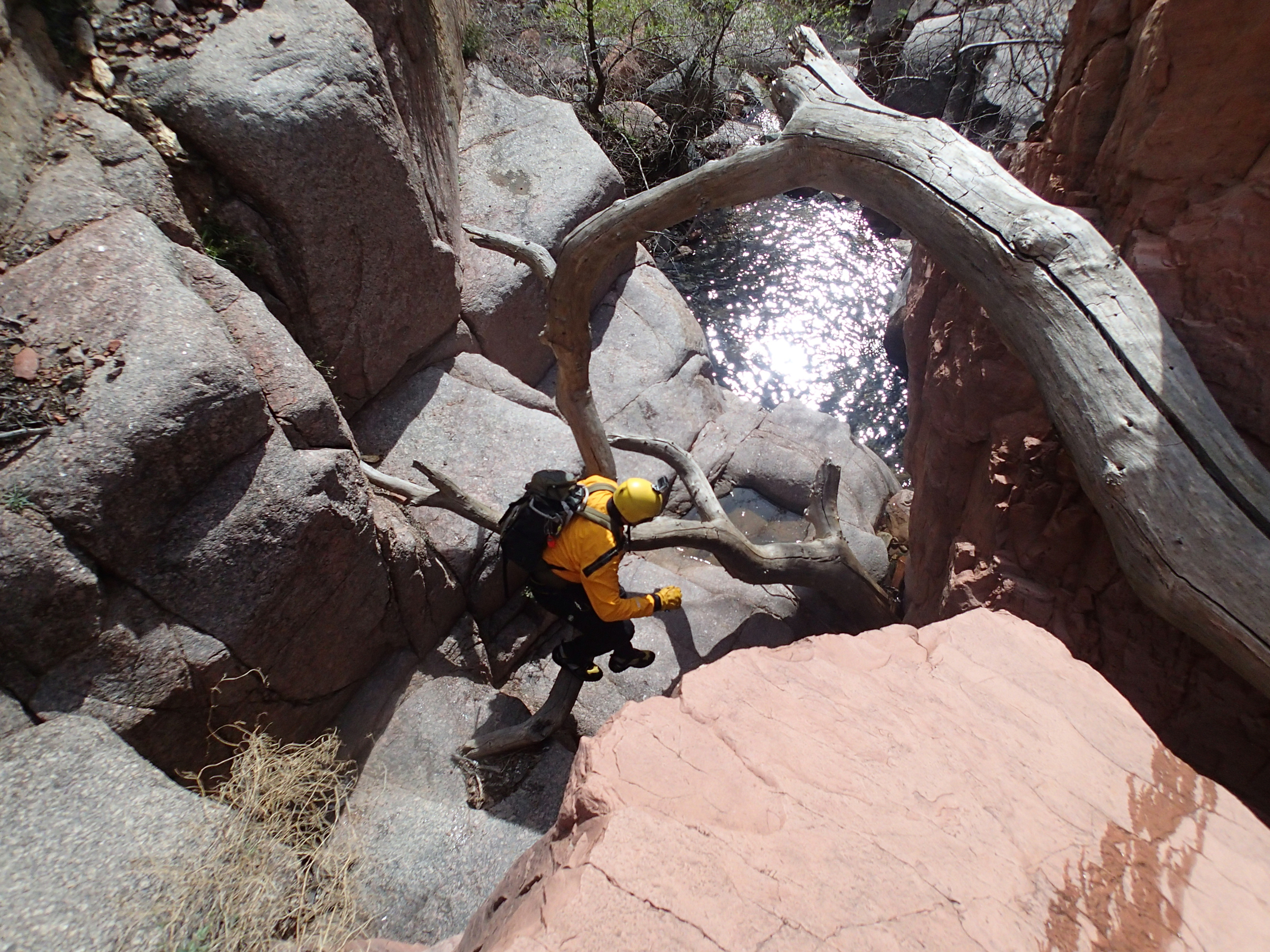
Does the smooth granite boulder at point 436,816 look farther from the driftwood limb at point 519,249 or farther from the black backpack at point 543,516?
the driftwood limb at point 519,249

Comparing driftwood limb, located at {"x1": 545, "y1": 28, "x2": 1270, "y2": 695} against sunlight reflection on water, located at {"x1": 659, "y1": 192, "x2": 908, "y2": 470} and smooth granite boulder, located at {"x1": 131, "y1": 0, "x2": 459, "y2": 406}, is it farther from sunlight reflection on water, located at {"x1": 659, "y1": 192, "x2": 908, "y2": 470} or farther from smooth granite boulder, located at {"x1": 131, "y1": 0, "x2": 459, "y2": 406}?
sunlight reflection on water, located at {"x1": 659, "y1": 192, "x2": 908, "y2": 470}

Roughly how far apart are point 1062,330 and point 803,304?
7519mm

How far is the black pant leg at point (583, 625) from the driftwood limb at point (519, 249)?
2.24m

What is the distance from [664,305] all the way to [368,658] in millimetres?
5602

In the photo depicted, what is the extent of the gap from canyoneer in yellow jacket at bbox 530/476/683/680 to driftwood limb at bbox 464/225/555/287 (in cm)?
180

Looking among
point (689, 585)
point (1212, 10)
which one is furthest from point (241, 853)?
point (1212, 10)

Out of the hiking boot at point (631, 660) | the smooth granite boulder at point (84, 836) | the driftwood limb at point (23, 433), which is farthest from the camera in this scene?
the hiking boot at point (631, 660)

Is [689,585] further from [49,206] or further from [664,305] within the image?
[49,206]

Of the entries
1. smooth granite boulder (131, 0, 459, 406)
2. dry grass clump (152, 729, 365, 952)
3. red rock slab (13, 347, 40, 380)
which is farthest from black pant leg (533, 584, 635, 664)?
red rock slab (13, 347, 40, 380)

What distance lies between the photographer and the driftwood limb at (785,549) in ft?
16.4

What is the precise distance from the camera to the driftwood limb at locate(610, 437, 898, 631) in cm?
499

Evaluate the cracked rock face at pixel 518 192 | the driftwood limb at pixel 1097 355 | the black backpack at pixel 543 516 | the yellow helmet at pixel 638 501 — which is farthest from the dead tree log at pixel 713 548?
the driftwood limb at pixel 1097 355

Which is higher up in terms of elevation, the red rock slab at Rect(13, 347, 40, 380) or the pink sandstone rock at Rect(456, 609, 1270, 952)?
the red rock slab at Rect(13, 347, 40, 380)

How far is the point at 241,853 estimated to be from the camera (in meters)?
2.52
